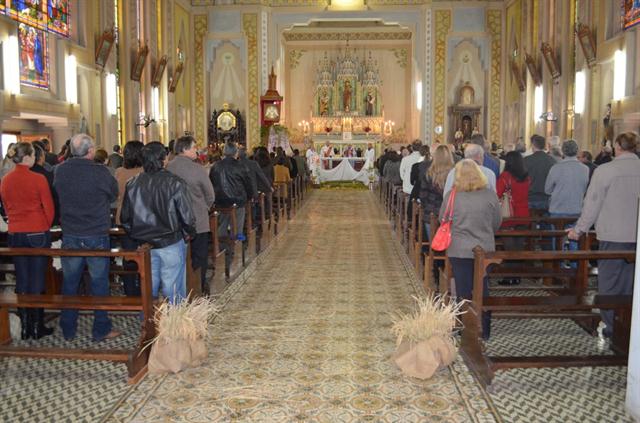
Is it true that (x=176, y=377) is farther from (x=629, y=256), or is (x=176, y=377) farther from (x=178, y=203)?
(x=629, y=256)

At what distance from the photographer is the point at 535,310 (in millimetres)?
5055

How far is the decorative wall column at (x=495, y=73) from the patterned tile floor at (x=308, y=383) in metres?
19.4

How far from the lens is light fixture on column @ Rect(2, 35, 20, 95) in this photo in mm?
12603

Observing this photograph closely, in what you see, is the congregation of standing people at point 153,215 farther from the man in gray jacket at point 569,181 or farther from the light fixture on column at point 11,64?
the light fixture on column at point 11,64

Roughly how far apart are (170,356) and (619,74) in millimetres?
12612

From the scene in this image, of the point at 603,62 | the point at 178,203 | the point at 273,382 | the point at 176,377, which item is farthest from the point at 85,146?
the point at 603,62

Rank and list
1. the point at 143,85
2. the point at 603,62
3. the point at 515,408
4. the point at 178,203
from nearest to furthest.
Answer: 1. the point at 515,408
2. the point at 178,203
3. the point at 603,62
4. the point at 143,85

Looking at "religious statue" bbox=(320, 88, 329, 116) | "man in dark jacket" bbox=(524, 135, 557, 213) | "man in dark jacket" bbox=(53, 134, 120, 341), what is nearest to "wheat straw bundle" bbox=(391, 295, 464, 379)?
"man in dark jacket" bbox=(53, 134, 120, 341)

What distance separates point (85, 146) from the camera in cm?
556

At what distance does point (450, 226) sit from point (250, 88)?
69.6ft

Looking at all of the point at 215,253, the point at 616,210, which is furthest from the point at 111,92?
the point at 616,210

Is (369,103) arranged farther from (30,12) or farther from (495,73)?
(30,12)

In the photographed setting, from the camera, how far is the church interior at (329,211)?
4.74 meters

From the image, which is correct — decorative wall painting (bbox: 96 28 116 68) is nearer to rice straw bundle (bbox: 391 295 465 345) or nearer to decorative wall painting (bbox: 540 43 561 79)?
decorative wall painting (bbox: 540 43 561 79)
